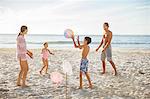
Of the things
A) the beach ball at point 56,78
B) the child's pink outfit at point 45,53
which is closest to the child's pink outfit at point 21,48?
the beach ball at point 56,78

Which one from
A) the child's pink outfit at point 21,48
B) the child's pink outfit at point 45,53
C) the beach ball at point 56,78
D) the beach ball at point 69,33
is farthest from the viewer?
the child's pink outfit at point 45,53

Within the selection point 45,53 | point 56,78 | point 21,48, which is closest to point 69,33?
point 21,48

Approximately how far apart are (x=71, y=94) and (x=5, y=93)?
5.33 ft

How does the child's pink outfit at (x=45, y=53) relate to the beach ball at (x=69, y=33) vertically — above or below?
below

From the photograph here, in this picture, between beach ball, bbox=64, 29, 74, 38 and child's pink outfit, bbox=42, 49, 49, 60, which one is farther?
child's pink outfit, bbox=42, 49, 49, 60

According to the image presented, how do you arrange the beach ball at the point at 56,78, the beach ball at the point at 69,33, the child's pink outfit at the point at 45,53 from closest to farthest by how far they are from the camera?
the beach ball at the point at 69,33 < the beach ball at the point at 56,78 < the child's pink outfit at the point at 45,53

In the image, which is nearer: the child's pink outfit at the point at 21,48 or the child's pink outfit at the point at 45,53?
the child's pink outfit at the point at 21,48

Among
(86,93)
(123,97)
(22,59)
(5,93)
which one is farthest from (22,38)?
(123,97)

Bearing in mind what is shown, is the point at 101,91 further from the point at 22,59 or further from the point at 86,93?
the point at 22,59

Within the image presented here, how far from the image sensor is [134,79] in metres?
9.31

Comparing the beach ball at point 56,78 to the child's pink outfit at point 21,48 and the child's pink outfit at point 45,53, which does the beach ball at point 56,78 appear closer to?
the child's pink outfit at point 45,53

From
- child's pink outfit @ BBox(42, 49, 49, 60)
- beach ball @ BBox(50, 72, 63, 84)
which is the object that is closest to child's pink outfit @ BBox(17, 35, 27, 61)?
beach ball @ BBox(50, 72, 63, 84)

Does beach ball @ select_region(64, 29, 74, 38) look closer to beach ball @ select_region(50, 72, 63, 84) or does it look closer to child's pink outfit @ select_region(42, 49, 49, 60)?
beach ball @ select_region(50, 72, 63, 84)

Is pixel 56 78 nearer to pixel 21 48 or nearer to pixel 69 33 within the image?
pixel 21 48
